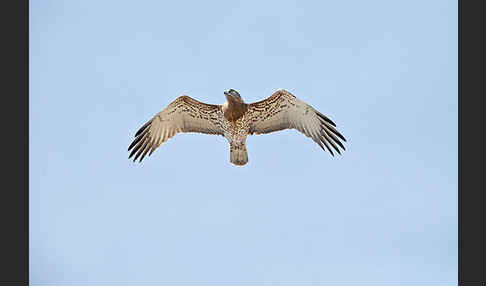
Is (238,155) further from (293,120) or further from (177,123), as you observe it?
(177,123)

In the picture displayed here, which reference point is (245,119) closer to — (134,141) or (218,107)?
(218,107)

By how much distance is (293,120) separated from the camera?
752 inches

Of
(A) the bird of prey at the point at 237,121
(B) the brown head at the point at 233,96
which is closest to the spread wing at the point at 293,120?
(A) the bird of prey at the point at 237,121

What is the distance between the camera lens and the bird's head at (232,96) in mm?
18234

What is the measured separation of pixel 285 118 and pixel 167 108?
2.89m

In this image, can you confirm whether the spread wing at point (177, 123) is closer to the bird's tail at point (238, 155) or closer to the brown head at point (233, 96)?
the brown head at point (233, 96)

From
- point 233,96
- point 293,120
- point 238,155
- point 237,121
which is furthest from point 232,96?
point 293,120

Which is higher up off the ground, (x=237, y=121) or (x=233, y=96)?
(x=233, y=96)

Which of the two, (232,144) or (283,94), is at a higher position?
(283,94)

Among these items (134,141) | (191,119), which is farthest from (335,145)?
(134,141)

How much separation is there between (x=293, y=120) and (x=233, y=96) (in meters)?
1.77

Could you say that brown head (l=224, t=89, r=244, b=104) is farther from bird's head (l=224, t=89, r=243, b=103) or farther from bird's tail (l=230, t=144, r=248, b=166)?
bird's tail (l=230, t=144, r=248, b=166)

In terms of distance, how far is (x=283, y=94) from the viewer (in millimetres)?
18547

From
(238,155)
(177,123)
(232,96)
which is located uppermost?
(232,96)
